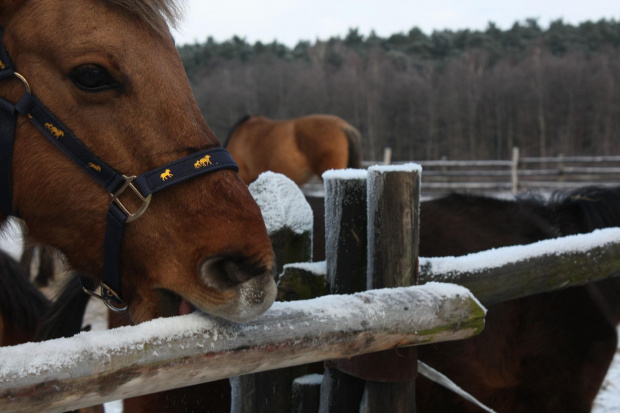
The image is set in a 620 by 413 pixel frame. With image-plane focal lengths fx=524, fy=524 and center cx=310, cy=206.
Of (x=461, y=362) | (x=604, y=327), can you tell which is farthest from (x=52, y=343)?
(x=604, y=327)

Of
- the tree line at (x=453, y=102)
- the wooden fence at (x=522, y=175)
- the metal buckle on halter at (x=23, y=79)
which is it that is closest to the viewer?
the metal buckle on halter at (x=23, y=79)

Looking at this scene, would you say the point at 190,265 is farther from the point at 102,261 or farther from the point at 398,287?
the point at 398,287

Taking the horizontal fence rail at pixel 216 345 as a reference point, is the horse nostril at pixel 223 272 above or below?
above

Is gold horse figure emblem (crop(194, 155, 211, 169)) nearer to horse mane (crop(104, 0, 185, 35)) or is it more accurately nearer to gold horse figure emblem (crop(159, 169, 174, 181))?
gold horse figure emblem (crop(159, 169, 174, 181))

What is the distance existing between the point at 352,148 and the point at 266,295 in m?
8.54

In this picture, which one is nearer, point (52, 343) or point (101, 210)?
point (52, 343)

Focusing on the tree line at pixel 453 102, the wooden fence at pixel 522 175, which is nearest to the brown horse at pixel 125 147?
the wooden fence at pixel 522 175

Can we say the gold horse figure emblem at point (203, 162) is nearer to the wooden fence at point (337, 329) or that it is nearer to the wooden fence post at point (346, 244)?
the wooden fence at point (337, 329)

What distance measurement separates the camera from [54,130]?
4.10 ft

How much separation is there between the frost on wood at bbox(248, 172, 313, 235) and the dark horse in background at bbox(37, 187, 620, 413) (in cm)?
38

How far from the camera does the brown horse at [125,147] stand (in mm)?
1205

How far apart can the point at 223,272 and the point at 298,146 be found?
9.05m

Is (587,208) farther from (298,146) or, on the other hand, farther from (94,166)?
(298,146)

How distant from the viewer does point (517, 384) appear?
2.15 meters
